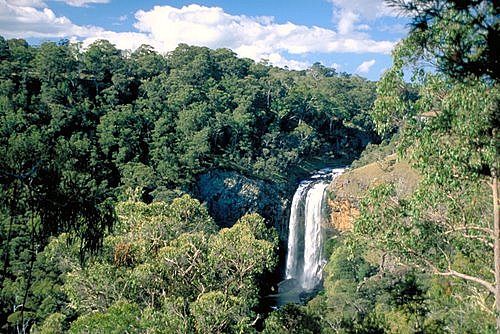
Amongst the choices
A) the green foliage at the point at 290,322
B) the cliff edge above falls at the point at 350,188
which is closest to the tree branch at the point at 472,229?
the green foliage at the point at 290,322

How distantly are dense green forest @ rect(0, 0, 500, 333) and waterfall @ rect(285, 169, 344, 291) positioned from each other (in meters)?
1.86

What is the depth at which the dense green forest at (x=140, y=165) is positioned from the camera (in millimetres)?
3393

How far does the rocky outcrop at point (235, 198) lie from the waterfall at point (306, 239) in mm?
1285


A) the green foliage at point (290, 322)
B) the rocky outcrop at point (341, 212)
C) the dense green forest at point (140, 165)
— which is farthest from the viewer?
the rocky outcrop at point (341, 212)

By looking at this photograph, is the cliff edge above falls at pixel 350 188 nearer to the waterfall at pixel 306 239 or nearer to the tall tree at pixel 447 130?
the waterfall at pixel 306 239

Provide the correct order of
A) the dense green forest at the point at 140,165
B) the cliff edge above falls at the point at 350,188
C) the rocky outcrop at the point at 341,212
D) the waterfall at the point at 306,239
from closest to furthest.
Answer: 1. the dense green forest at the point at 140,165
2. the cliff edge above falls at the point at 350,188
3. the rocky outcrop at the point at 341,212
4. the waterfall at the point at 306,239

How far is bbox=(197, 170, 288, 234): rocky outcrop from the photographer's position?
100 feet

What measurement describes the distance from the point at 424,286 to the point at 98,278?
8093 millimetres

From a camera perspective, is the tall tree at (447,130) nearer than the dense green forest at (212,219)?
No

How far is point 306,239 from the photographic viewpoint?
98.6 ft

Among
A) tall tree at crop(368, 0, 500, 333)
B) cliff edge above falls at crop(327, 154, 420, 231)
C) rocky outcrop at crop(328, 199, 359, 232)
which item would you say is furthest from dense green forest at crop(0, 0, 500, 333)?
cliff edge above falls at crop(327, 154, 420, 231)

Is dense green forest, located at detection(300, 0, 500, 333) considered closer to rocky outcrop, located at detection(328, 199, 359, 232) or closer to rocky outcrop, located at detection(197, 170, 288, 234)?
rocky outcrop, located at detection(328, 199, 359, 232)

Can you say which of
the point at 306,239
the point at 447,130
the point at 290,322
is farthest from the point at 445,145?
the point at 306,239

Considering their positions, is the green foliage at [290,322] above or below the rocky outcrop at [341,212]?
above
